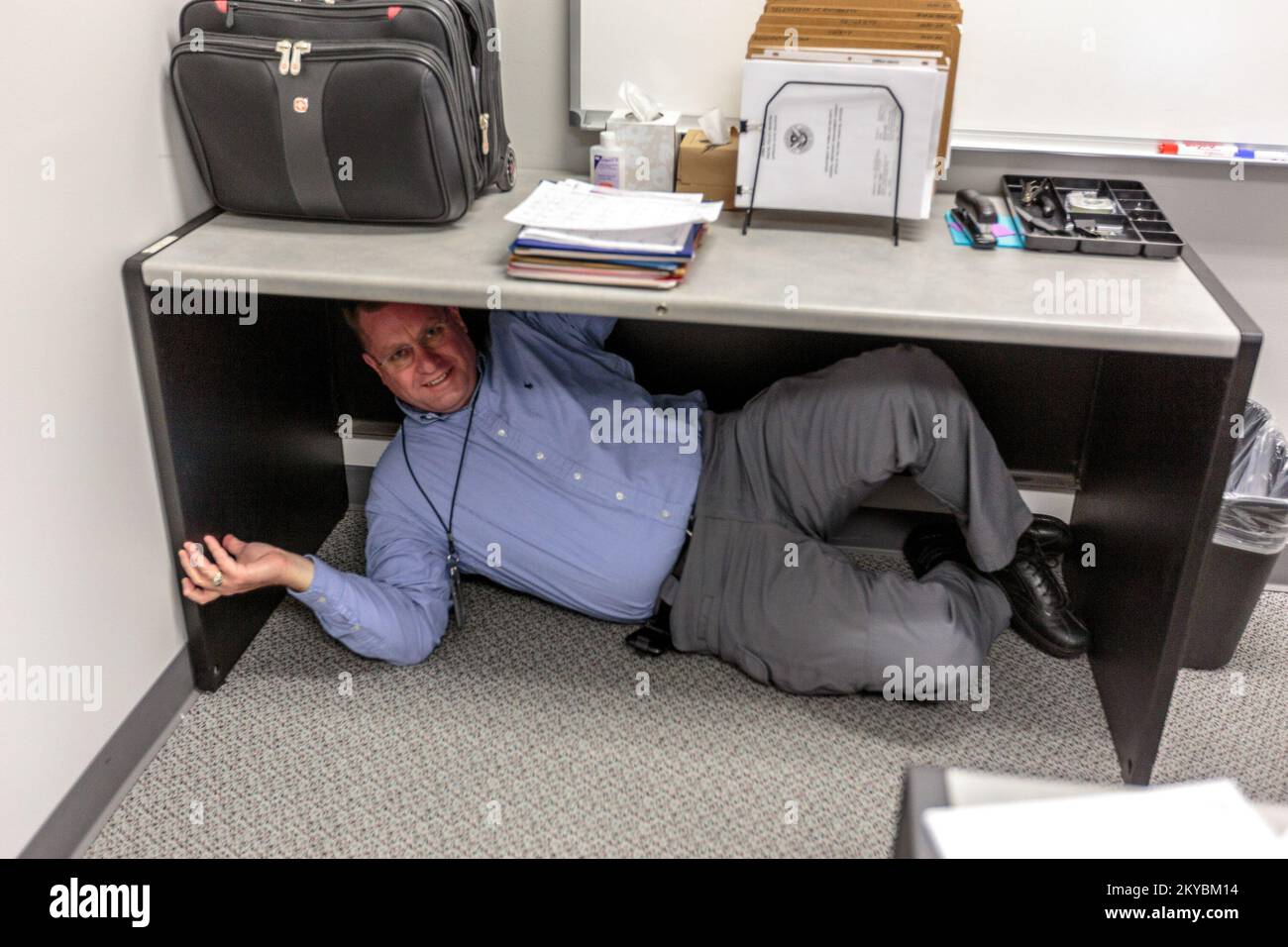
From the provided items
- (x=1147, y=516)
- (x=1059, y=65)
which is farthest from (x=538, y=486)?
(x=1059, y=65)

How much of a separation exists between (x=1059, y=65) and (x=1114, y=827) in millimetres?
1297

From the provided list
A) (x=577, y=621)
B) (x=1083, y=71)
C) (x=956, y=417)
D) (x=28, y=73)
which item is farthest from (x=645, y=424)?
(x=28, y=73)

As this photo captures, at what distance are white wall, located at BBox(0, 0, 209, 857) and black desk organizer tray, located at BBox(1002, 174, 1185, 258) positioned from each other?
3.90 feet

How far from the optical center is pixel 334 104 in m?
1.46

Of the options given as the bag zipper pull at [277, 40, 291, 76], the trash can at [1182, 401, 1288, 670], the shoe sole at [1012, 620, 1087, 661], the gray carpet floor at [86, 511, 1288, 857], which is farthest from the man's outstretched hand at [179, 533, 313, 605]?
the trash can at [1182, 401, 1288, 670]

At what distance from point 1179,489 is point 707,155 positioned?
80 cm

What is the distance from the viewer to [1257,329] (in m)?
1.33

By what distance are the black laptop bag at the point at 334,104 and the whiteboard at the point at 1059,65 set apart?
0.30 meters

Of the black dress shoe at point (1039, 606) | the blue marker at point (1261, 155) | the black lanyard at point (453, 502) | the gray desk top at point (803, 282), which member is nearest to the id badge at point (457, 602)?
the black lanyard at point (453, 502)

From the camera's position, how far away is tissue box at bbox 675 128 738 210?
1.67 meters

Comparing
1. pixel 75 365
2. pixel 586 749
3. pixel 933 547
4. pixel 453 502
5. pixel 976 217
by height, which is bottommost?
pixel 586 749

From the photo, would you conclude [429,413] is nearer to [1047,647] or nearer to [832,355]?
[832,355]

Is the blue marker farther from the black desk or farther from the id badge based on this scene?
the id badge
